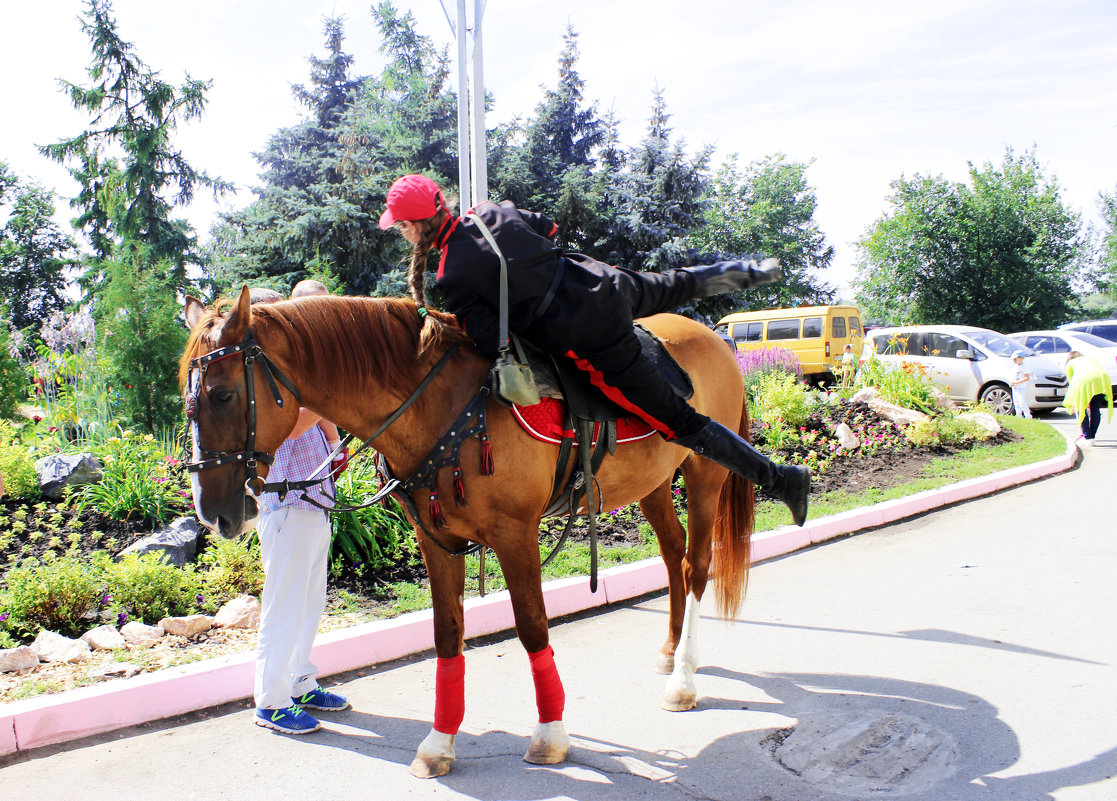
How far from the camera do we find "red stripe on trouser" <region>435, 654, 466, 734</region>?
322 cm

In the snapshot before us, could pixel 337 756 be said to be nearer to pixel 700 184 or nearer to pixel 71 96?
pixel 700 184

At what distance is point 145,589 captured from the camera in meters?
4.66

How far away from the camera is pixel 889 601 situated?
527 centimetres

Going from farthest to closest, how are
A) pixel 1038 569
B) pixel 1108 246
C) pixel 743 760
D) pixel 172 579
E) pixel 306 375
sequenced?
pixel 1108 246, pixel 1038 569, pixel 172 579, pixel 743 760, pixel 306 375

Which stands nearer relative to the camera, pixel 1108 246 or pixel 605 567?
pixel 605 567

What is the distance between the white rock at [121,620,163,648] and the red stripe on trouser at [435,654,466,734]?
2142 millimetres

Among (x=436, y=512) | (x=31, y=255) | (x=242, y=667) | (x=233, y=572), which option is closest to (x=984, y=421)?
(x=233, y=572)

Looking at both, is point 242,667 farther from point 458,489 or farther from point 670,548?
point 670,548

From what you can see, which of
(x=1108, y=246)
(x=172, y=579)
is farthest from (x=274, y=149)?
(x=1108, y=246)

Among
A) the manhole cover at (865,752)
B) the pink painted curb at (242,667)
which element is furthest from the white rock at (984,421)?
the manhole cover at (865,752)

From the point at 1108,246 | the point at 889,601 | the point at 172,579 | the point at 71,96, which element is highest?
the point at 71,96

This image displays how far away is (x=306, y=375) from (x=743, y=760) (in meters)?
2.41

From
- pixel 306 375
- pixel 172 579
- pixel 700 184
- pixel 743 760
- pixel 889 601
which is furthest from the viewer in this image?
pixel 700 184

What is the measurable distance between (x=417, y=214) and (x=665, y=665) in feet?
9.19
